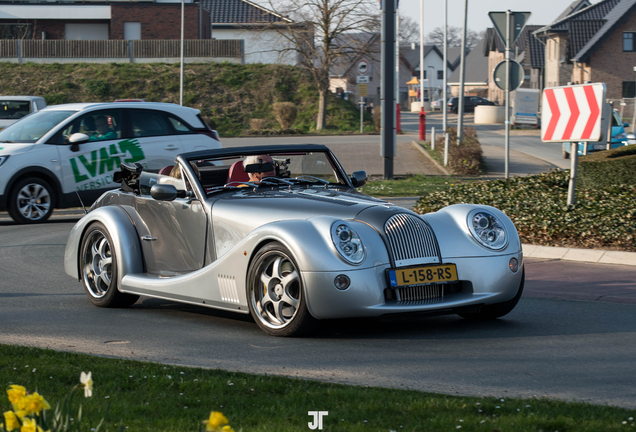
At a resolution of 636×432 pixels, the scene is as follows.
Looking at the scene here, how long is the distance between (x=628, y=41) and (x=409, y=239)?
61.0m

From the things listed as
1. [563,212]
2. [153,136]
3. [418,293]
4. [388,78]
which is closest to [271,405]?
[418,293]

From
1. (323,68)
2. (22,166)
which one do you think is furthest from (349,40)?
(22,166)

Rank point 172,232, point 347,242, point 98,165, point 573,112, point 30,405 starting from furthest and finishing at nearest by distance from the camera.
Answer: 1. point 98,165
2. point 573,112
3. point 172,232
4. point 347,242
5. point 30,405

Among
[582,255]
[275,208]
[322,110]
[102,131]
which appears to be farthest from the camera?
[322,110]

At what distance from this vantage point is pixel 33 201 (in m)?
13.6

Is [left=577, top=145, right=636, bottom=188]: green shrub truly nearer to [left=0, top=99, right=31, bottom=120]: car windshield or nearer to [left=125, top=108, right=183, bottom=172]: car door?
[left=125, top=108, right=183, bottom=172]: car door

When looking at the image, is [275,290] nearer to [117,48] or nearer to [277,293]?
[277,293]

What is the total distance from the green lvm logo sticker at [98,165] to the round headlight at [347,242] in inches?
342

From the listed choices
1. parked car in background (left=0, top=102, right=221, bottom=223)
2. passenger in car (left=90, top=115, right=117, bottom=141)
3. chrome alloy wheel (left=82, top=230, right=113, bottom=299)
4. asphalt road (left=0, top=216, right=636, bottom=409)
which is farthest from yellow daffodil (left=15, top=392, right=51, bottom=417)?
passenger in car (left=90, top=115, right=117, bottom=141)

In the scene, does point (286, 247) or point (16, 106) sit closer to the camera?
point (286, 247)

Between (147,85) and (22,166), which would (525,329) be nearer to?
(22,166)

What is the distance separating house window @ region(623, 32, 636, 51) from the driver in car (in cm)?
5995

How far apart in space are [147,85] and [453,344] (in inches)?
1810

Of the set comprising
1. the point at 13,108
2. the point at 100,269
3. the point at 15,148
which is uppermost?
the point at 13,108
